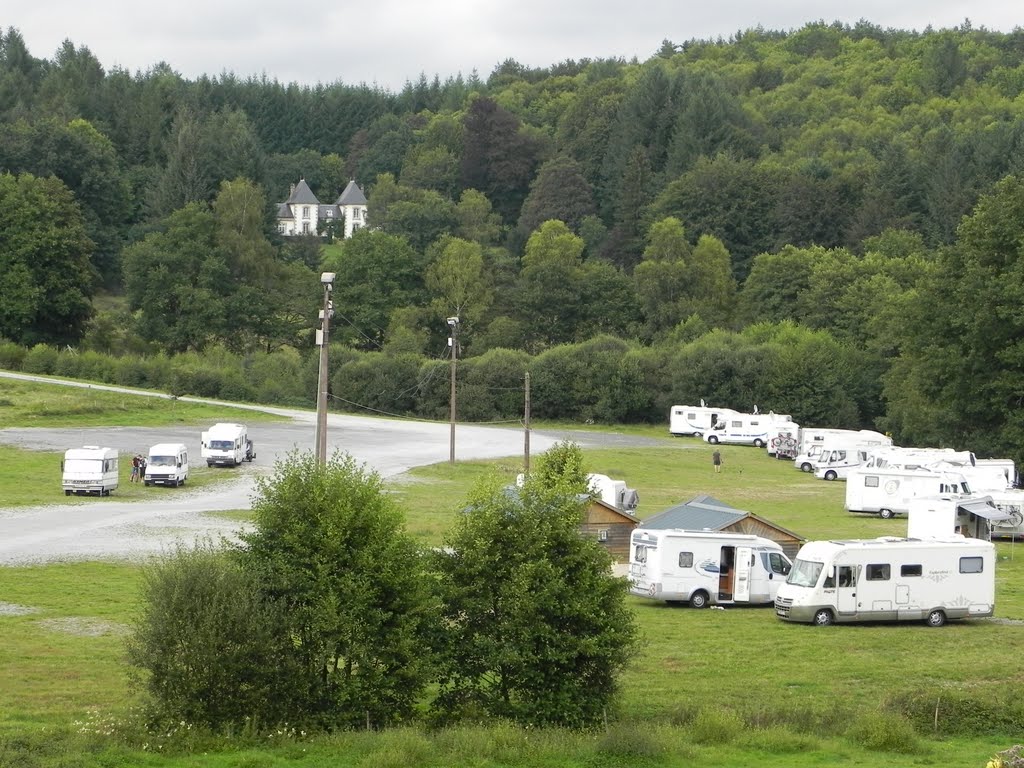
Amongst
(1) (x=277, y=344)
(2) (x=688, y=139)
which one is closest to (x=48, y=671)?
(1) (x=277, y=344)

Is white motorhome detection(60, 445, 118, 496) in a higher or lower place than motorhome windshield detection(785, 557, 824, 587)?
higher

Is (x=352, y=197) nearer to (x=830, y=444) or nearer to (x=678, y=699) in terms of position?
(x=830, y=444)

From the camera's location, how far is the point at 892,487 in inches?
2131

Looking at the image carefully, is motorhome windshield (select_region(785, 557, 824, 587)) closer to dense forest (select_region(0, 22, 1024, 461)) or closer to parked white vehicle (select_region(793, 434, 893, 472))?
parked white vehicle (select_region(793, 434, 893, 472))

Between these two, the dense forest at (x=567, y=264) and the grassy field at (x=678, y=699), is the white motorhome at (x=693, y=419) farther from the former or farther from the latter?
the grassy field at (x=678, y=699)

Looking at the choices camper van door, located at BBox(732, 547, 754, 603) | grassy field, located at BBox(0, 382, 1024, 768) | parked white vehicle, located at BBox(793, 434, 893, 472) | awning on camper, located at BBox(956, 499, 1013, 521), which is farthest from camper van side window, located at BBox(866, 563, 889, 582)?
parked white vehicle, located at BBox(793, 434, 893, 472)

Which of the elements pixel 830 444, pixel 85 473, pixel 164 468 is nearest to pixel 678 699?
pixel 85 473

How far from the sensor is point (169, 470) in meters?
55.2

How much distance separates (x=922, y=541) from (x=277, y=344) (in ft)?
289

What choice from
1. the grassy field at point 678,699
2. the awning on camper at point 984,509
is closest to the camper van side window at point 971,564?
the grassy field at point 678,699

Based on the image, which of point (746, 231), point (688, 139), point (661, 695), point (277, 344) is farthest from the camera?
point (688, 139)

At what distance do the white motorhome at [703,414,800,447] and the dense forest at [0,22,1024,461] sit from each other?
278 inches

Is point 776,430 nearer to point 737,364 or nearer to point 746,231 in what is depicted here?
point 737,364

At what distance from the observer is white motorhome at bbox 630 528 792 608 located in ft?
113
